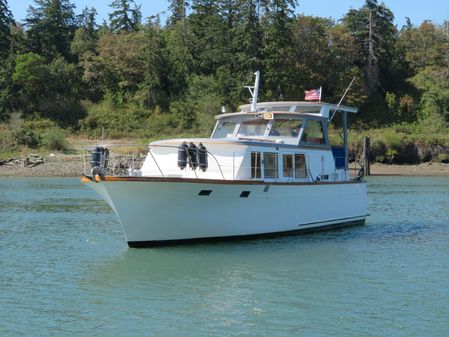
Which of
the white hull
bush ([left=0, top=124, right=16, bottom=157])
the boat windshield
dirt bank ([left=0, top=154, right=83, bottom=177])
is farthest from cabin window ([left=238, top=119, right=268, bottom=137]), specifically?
bush ([left=0, top=124, right=16, bottom=157])

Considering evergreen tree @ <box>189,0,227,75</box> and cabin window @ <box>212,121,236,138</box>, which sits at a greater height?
evergreen tree @ <box>189,0,227,75</box>

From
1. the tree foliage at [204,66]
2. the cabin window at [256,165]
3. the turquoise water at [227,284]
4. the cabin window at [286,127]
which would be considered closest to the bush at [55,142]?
the tree foliage at [204,66]

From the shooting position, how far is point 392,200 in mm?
32750

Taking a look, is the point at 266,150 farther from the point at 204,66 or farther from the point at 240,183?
the point at 204,66

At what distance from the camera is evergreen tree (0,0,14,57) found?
7419 centimetres

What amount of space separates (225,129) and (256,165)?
2993mm

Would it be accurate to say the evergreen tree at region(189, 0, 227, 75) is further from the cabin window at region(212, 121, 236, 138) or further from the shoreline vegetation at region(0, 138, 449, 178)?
the cabin window at region(212, 121, 236, 138)

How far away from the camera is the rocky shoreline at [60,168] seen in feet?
164

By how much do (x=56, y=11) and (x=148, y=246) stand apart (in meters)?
67.7

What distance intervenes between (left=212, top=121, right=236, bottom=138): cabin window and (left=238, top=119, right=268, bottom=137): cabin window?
35 cm

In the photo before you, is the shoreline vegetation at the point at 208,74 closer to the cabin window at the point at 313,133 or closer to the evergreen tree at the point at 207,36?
the evergreen tree at the point at 207,36

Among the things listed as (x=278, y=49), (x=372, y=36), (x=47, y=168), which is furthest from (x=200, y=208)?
(x=372, y=36)

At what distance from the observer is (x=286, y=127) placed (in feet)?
66.0

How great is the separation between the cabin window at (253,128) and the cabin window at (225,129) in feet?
1.14
